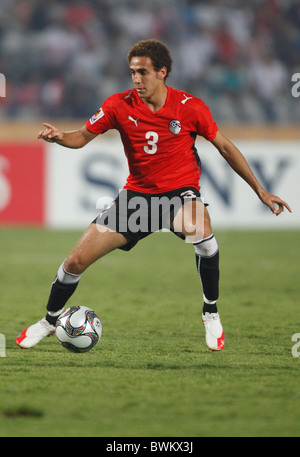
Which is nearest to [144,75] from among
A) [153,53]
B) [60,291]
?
[153,53]

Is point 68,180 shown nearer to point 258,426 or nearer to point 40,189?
point 40,189

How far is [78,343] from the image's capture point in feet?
15.5

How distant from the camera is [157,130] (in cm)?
492

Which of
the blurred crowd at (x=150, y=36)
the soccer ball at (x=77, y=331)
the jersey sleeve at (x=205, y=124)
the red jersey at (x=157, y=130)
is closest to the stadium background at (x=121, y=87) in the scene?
the blurred crowd at (x=150, y=36)

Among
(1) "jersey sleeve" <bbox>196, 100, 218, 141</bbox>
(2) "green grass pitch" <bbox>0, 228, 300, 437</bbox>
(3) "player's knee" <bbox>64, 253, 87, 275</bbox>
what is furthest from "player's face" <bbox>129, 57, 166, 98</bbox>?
(2) "green grass pitch" <bbox>0, 228, 300, 437</bbox>

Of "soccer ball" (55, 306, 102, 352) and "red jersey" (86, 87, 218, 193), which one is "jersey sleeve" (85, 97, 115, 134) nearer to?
"red jersey" (86, 87, 218, 193)

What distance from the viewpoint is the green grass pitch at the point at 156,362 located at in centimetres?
335

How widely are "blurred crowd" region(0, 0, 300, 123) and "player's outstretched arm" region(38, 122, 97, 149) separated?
7.99 meters

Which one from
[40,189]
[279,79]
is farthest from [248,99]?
[40,189]

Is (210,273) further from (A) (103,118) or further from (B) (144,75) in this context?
(B) (144,75)

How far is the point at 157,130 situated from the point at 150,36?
31.0 feet

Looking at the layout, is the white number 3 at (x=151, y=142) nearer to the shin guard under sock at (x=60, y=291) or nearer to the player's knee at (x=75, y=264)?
the player's knee at (x=75, y=264)
